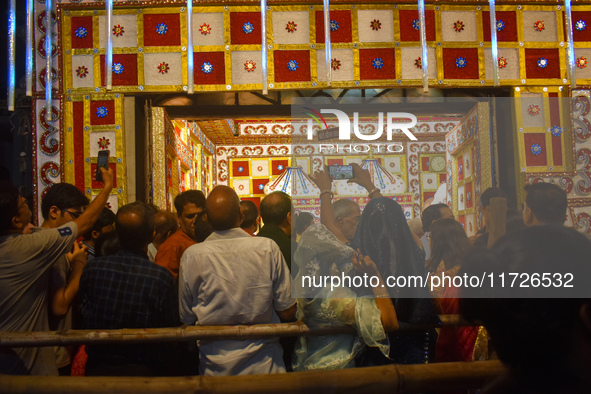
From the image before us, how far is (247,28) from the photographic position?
5.88 m

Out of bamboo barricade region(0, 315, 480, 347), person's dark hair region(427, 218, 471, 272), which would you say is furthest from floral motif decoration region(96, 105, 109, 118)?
person's dark hair region(427, 218, 471, 272)

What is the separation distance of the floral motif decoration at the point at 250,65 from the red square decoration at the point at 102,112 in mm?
1579

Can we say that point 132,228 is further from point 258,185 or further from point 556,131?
point 258,185

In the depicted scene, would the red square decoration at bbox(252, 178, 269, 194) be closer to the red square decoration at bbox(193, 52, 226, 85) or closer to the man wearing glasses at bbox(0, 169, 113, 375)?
the red square decoration at bbox(193, 52, 226, 85)

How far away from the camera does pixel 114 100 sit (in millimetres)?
5812

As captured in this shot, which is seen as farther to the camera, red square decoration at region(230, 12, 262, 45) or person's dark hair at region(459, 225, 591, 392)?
red square decoration at region(230, 12, 262, 45)

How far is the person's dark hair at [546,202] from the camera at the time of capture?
106 inches

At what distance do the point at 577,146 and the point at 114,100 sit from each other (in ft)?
17.9

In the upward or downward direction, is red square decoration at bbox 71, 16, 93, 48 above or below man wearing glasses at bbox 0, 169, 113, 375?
above

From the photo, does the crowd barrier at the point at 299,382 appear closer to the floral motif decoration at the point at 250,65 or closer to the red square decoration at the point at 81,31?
the floral motif decoration at the point at 250,65

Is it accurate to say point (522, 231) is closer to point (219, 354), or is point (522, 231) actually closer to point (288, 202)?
point (219, 354)

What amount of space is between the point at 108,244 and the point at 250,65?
3.61 meters

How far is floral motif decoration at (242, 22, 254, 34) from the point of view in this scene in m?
5.88

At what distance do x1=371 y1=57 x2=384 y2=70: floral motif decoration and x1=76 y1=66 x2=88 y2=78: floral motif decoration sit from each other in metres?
3.29
